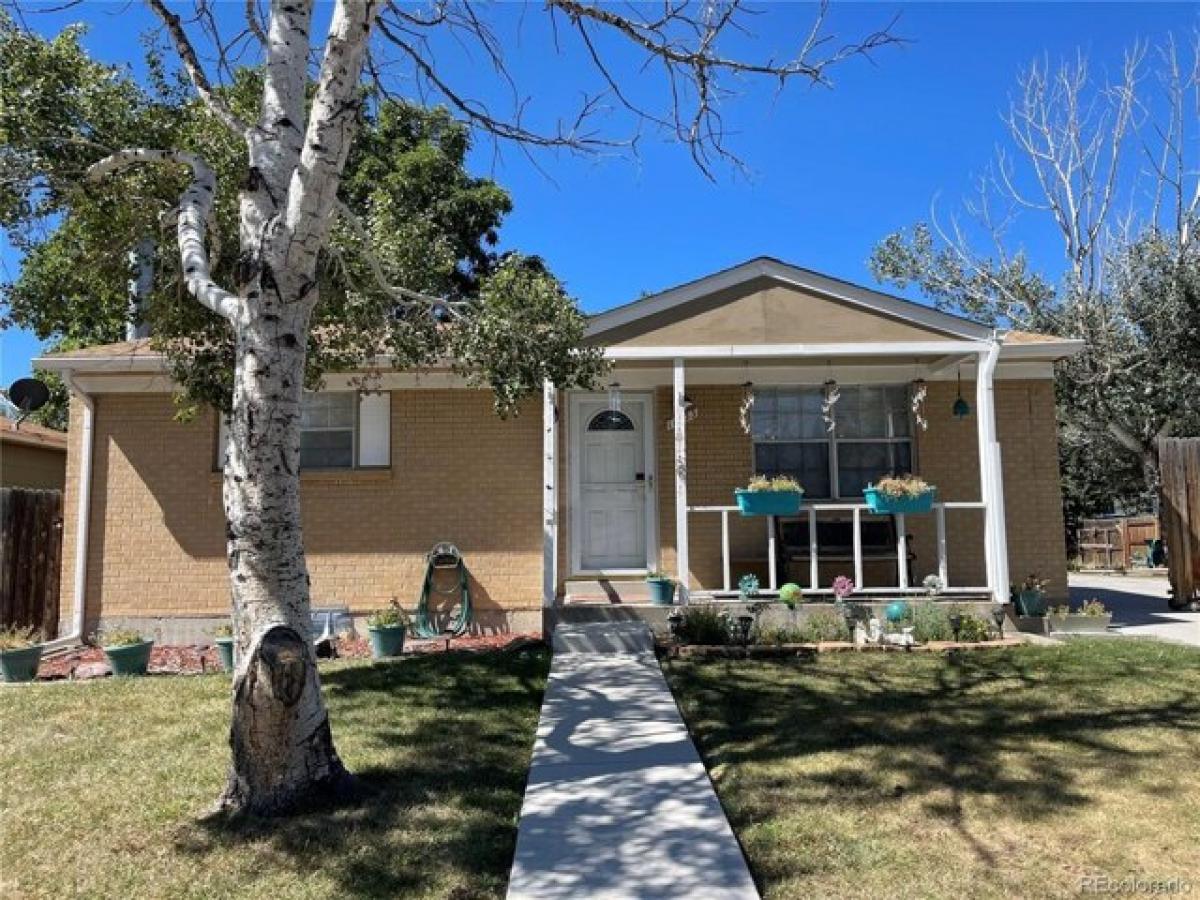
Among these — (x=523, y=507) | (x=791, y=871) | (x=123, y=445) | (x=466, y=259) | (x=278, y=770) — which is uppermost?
(x=466, y=259)

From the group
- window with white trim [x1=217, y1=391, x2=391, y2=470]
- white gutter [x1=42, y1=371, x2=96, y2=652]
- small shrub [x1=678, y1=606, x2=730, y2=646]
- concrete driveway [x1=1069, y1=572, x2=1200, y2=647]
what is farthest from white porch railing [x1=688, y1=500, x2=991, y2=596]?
white gutter [x1=42, y1=371, x2=96, y2=652]

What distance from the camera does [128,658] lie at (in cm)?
794

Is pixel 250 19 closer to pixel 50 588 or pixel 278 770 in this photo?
pixel 278 770

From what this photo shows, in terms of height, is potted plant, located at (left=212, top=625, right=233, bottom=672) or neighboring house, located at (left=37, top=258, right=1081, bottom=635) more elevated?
neighboring house, located at (left=37, top=258, right=1081, bottom=635)

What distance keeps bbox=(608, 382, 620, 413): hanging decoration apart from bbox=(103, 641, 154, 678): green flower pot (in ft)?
17.6

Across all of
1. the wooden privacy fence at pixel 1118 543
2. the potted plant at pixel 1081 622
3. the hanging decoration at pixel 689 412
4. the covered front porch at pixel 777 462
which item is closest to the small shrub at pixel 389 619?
the covered front porch at pixel 777 462

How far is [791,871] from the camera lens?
366 cm

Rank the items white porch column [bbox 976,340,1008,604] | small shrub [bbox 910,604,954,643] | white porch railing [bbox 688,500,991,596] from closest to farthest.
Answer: small shrub [bbox 910,604,954,643]
white porch column [bbox 976,340,1008,604]
white porch railing [bbox 688,500,991,596]

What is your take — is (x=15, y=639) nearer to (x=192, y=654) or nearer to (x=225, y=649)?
(x=192, y=654)

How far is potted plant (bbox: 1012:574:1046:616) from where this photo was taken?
9305 millimetres

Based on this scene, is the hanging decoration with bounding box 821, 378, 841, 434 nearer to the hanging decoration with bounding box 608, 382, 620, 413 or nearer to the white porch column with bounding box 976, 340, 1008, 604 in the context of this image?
the white porch column with bounding box 976, 340, 1008, 604

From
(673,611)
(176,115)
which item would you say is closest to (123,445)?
(176,115)

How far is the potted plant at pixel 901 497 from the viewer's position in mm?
8961

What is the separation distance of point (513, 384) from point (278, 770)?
11.4 ft
